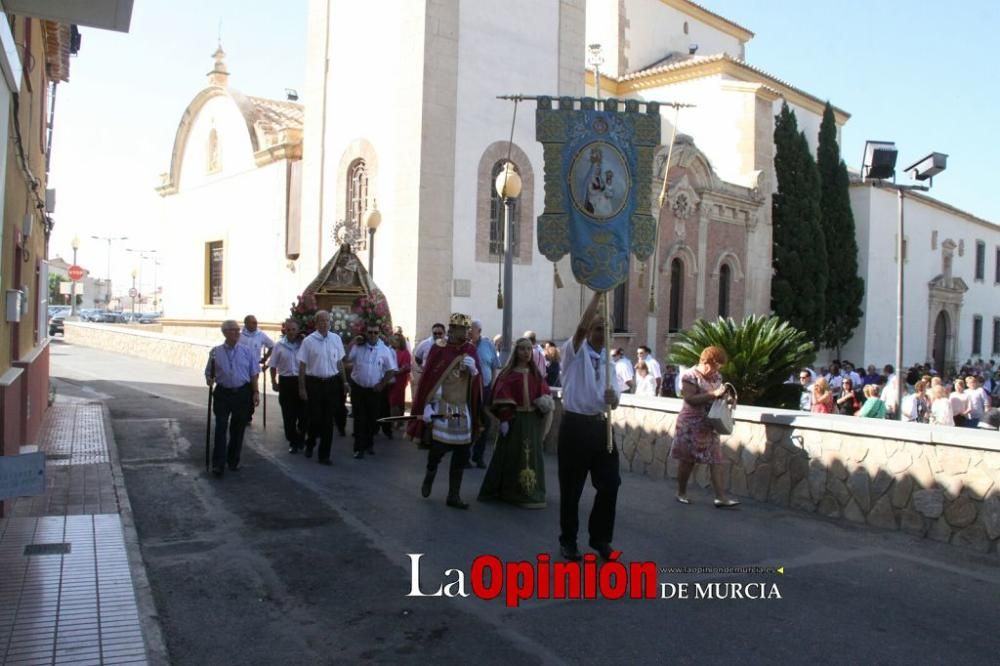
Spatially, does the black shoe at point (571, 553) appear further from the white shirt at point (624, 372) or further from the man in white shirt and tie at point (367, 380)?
the white shirt at point (624, 372)

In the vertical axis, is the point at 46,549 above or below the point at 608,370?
below

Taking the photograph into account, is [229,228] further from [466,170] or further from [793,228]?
[793,228]

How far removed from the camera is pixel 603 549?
255 inches

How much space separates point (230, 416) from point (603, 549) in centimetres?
504

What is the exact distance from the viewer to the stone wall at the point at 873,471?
7047 millimetres

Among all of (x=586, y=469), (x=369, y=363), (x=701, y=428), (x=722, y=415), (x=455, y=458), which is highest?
(x=369, y=363)

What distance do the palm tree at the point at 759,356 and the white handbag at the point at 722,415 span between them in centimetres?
209

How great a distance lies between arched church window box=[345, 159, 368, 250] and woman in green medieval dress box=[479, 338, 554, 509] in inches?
486

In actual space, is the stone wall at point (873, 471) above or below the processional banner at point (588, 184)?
below

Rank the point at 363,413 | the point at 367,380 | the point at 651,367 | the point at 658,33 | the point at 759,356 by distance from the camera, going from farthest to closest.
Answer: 1. the point at 658,33
2. the point at 651,367
3. the point at 367,380
4. the point at 363,413
5. the point at 759,356

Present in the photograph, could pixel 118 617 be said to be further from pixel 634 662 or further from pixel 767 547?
pixel 767 547

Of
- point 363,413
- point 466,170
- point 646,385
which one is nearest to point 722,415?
point 363,413

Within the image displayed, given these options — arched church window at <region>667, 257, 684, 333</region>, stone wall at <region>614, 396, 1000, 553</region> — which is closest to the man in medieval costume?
stone wall at <region>614, 396, 1000, 553</region>

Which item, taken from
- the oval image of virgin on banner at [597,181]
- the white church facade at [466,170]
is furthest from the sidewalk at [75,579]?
the white church facade at [466,170]
